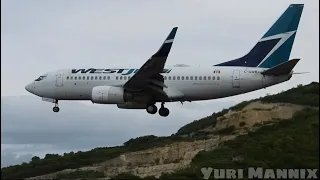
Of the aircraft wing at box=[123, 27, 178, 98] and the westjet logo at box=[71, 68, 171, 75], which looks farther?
the westjet logo at box=[71, 68, 171, 75]

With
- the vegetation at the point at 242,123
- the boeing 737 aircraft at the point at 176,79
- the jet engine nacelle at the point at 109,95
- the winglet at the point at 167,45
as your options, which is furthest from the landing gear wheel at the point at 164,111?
the vegetation at the point at 242,123

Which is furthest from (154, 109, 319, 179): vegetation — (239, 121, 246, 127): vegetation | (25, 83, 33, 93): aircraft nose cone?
(25, 83, 33, 93): aircraft nose cone

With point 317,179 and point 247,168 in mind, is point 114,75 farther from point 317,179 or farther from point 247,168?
point 317,179

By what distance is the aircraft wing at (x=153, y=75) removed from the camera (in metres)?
51.5

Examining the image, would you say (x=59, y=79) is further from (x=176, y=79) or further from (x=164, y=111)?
(x=176, y=79)

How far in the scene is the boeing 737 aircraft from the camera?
5491 cm

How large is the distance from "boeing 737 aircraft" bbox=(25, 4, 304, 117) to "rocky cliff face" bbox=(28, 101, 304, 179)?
4.55 m

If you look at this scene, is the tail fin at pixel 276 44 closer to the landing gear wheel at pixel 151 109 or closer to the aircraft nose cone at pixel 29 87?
the landing gear wheel at pixel 151 109

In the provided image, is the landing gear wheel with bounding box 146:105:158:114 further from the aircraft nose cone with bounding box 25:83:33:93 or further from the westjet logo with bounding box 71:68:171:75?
the aircraft nose cone with bounding box 25:83:33:93

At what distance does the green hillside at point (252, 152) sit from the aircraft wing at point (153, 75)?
5.99 metres

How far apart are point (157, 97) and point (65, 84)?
6789 millimetres

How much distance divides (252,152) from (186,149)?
8.96 m

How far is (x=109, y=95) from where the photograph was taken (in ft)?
181

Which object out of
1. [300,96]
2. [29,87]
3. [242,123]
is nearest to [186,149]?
[242,123]
